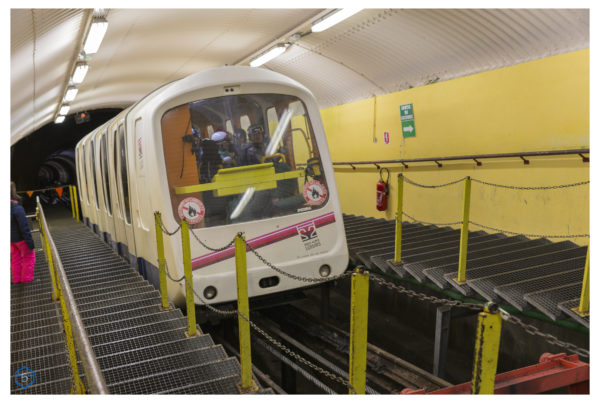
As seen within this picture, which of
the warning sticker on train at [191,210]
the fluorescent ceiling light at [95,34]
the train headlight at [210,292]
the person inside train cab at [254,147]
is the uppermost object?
the fluorescent ceiling light at [95,34]

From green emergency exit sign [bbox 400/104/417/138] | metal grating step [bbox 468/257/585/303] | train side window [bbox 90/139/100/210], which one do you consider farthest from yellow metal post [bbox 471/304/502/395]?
train side window [bbox 90/139/100/210]

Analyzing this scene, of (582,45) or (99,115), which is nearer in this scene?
(582,45)

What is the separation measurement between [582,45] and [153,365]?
6152 mm

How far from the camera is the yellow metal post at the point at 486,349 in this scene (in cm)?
225

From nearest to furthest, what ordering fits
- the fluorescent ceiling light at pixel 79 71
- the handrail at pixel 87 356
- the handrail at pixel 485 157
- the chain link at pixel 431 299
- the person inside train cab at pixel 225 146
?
the handrail at pixel 87 356 < the chain link at pixel 431 299 < the person inside train cab at pixel 225 146 < the handrail at pixel 485 157 < the fluorescent ceiling light at pixel 79 71

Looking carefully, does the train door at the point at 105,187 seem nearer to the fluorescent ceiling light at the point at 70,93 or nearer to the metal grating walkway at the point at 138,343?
the metal grating walkway at the point at 138,343

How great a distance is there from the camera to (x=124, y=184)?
681cm

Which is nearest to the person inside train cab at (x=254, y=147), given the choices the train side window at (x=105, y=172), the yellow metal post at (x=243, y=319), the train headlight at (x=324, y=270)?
the train headlight at (x=324, y=270)

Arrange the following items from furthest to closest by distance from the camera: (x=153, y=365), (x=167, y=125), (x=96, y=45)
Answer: (x=96, y=45), (x=167, y=125), (x=153, y=365)

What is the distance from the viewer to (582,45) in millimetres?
5824

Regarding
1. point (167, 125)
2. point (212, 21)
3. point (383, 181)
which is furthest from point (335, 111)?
point (167, 125)

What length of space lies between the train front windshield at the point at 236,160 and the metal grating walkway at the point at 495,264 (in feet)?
5.42

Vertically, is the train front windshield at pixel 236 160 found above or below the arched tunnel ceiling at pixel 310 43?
below

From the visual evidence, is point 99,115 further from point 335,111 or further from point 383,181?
point 383,181
